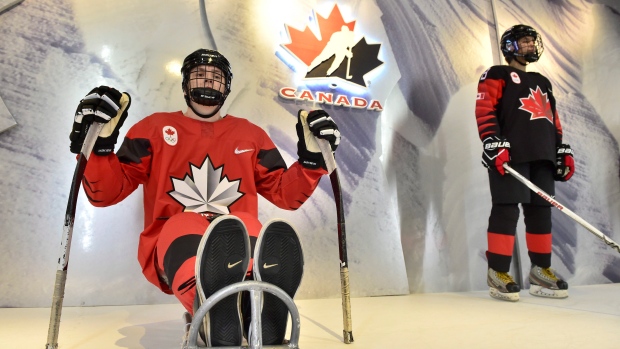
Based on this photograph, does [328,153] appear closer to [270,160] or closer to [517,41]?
[270,160]

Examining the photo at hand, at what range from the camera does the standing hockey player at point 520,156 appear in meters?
2.11

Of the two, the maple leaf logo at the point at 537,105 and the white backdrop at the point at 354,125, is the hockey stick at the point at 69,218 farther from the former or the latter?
the maple leaf logo at the point at 537,105

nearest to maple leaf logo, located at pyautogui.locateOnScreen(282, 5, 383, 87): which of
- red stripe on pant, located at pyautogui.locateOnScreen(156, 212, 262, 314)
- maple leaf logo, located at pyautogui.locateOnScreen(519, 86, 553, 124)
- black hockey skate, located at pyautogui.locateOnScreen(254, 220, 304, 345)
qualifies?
maple leaf logo, located at pyautogui.locateOnScreen(519, 86, 553, 124)

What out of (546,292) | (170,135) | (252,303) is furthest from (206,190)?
(546,292)

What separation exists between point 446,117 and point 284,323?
2.09 metres

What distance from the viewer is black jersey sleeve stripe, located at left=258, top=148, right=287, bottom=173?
1491mm

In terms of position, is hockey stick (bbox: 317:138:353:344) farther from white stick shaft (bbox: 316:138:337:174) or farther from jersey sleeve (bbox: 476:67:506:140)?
jersey sleeve (bbox: 476:67:506:140)

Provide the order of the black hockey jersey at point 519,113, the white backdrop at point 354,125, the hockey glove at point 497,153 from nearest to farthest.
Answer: the white backdrop at point 354,125 → the hockey glove at point 497,153 → the black hockey jersey at point 519,113

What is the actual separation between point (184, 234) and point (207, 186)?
0.32 metres

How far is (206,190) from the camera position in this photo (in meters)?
1.34

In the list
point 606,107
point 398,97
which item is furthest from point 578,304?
point 606,107

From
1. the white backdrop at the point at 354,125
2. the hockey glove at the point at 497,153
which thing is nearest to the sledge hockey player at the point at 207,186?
the white backdrop at the point at 354,125

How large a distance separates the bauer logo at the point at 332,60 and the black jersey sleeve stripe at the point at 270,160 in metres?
0.90

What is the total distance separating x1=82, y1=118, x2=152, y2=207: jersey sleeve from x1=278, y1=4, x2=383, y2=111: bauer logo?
3.69 feet
